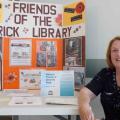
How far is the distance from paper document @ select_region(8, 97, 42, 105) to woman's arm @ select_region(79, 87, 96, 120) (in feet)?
0.98

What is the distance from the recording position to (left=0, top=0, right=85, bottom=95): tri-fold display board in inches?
107

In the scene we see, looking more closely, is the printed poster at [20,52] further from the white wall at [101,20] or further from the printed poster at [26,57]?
the white wall at [101,20]

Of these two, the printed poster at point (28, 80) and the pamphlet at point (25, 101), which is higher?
the printed poster at point (28, 80)

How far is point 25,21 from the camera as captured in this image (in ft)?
9.07

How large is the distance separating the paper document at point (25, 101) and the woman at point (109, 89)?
315mm

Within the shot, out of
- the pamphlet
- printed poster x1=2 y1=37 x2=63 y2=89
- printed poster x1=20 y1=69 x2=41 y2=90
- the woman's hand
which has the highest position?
printed poster x1=2 y1=37 x2=63 y2=89

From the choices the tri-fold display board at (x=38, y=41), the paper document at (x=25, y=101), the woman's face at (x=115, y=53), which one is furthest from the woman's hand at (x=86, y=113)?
the tri-fold display board at (x=38, y=41)

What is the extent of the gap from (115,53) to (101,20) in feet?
3.36

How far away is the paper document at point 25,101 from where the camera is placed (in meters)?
1.95

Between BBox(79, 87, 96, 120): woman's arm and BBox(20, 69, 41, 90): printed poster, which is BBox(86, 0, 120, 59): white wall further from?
BBox(79, 87, 96, 120): woman's arm

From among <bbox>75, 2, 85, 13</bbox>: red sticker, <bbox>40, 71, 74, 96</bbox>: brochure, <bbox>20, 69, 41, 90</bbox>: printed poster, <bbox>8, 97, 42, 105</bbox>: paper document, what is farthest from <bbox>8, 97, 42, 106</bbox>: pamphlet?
<bbox>75, 2, 85, 13</bbox>: red sticker

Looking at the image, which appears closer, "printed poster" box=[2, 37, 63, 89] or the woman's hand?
the woman's hand

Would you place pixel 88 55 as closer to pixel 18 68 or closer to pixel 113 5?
pixel 113 5

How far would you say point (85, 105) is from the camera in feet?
6.06
